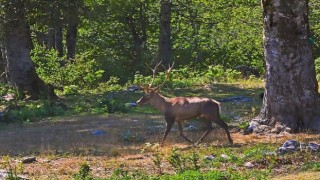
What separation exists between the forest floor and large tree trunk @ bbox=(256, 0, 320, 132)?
51 centimetres

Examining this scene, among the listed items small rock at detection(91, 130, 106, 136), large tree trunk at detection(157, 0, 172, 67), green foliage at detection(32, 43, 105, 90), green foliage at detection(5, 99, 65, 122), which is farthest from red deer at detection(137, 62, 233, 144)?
large tree trunk at detection(157, 0, 172, 67)

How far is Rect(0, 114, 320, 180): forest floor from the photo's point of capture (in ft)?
34.1

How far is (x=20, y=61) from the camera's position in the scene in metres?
20.4

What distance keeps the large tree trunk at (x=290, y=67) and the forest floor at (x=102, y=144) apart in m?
0.51

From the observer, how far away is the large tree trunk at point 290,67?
12.9 m

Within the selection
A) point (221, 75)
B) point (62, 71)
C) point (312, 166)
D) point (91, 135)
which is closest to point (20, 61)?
point (62, 71)

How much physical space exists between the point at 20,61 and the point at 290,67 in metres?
9.87

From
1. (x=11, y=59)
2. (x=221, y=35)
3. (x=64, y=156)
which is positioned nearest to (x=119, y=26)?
(x=221, y=35)

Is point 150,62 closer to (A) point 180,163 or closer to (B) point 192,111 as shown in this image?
(B) point 192,111

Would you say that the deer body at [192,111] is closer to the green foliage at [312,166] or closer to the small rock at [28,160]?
the small rock at [28,160]

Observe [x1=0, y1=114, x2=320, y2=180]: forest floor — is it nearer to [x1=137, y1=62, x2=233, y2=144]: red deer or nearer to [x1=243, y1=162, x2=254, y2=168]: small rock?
[x1=243, y1=162, x2=254, y2=168]: small rock

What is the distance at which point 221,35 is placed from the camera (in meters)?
34.0

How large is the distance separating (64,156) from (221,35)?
74.9 ft

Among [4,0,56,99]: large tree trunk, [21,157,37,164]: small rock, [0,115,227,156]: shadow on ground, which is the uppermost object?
[4,0,56,99]: large tree trunk
